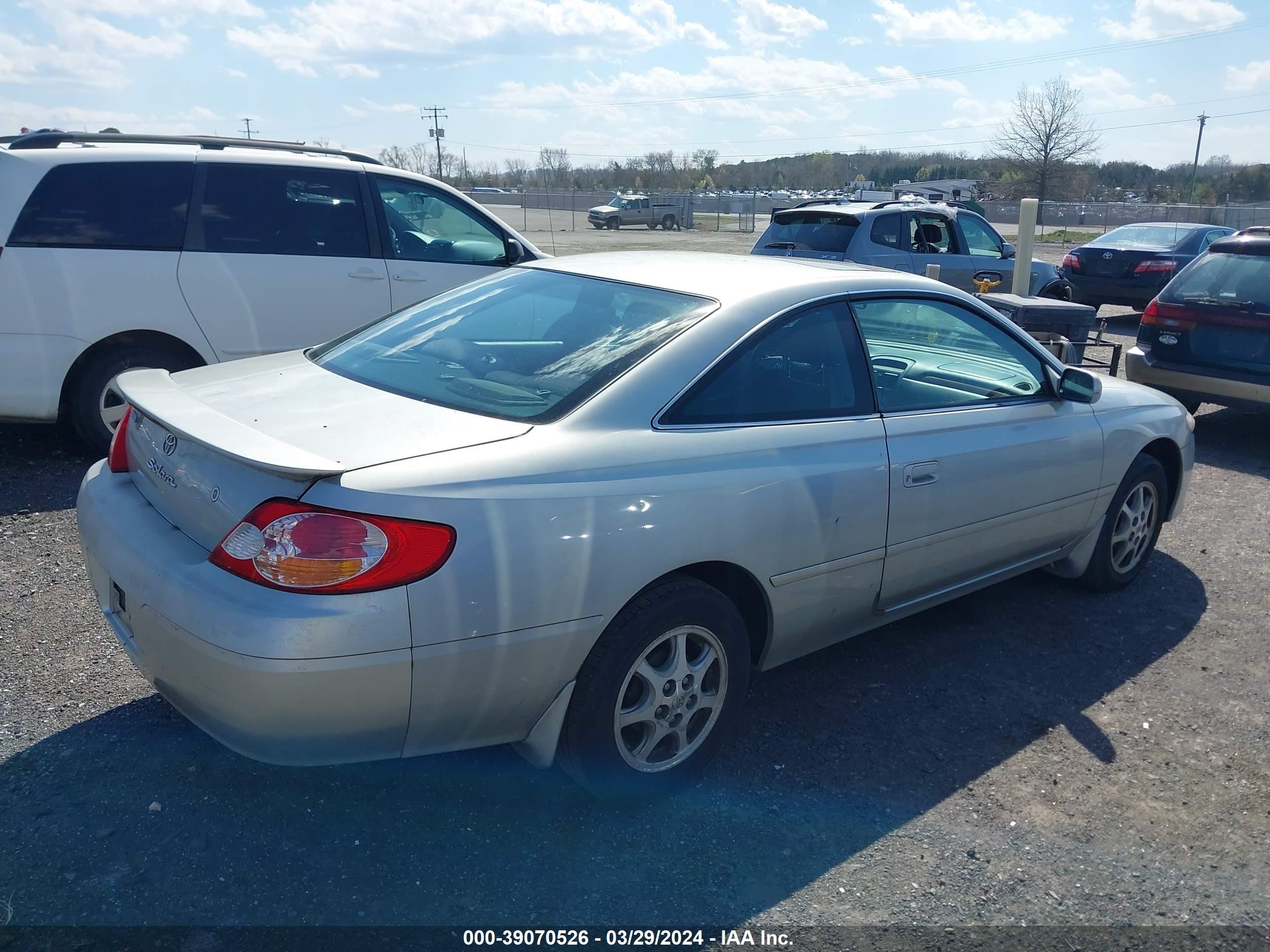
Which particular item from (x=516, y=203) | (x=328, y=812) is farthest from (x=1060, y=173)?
(x=328, y=812)

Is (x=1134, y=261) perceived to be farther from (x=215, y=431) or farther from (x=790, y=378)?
(x=215, y=431)

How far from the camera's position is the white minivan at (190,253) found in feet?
19.0

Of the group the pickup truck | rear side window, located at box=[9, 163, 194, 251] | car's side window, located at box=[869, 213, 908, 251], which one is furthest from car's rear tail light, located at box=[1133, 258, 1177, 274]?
the pickup truck

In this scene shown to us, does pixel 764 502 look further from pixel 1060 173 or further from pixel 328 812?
pixel 1060 173

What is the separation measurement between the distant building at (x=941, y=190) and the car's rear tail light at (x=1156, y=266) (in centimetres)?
2146

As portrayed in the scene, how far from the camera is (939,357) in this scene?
4215mm

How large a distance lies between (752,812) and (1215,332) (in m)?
6.44

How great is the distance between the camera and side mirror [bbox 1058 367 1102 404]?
14.1ft

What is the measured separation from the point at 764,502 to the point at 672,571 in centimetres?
38

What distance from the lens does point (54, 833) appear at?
284 cm

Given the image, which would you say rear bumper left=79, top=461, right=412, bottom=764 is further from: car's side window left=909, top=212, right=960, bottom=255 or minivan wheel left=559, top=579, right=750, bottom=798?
car's side window left=909, top=212, right=960, bottom=255

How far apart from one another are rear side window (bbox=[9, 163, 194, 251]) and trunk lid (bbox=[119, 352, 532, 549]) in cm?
308

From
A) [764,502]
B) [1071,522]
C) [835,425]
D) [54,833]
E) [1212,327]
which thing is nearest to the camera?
[54,833]

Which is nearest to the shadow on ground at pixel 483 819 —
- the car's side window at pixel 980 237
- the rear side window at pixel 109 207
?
the rear side window at pixel 109 207
